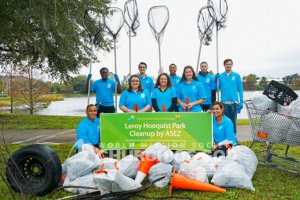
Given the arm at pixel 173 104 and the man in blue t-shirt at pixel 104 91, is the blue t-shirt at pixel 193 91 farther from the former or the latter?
the man in blue t-shirt at pixel 104 91

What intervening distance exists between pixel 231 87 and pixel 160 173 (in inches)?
130

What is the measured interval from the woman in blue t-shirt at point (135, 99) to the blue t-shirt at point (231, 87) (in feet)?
6.27

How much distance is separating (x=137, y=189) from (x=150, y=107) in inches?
98.6

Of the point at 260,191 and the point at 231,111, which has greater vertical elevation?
the point at 231,111

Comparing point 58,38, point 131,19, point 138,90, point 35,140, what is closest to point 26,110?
point 58,38

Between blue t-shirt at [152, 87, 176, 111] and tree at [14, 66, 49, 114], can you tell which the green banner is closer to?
blue t-shirt at [152, 87, 176, 111]

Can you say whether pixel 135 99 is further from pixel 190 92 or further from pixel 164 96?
pixel 190 92

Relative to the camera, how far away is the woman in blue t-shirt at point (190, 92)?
6.75 meters

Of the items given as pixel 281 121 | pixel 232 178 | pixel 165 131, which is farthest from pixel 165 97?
pixel 232 178

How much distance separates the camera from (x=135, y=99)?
657cm

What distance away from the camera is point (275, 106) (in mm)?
5711

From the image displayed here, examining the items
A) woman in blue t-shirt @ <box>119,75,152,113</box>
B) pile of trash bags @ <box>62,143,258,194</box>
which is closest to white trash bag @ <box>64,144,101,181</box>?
pile of trash bags @ <box>62,143,258,194</box>

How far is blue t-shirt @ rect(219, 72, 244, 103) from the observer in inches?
298

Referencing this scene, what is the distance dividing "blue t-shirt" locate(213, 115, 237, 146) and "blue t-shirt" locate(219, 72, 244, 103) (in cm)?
179
